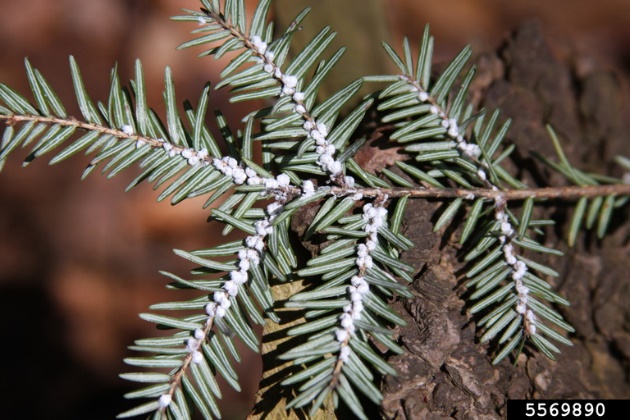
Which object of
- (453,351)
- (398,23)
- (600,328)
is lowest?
(600,328)

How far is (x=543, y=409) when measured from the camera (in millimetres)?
886

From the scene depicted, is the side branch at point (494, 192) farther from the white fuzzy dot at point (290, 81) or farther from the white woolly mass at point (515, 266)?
the white fuzzy dot at point (290, 81)

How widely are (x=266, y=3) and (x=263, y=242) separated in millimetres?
364

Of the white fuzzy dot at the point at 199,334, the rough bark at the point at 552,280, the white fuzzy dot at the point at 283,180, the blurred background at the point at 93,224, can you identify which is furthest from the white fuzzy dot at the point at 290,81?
the blurred background at the point at 93,224

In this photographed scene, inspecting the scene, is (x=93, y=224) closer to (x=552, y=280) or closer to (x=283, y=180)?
(x=283, y=180)

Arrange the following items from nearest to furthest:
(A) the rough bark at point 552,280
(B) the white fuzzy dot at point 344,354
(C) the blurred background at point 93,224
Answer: (B) the white fuzzy dot at point 344,354 < (A) the rough bark at point 552,280 < (C) the blurred background at point 93,224

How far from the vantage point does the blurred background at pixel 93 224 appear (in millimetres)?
2051

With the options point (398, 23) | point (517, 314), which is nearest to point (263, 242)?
point (517, 314)

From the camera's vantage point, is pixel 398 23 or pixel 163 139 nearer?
pixel 163 139

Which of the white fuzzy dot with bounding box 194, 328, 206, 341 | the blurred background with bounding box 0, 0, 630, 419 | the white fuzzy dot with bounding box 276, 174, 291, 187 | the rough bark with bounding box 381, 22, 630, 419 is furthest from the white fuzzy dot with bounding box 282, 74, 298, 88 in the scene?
the blurred background with bounding box 0, 0, 630, 419

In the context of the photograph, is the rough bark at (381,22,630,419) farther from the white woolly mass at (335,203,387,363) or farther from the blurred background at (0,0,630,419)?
the blurred background at (0,0,630,419)

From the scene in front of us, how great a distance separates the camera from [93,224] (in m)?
2.20

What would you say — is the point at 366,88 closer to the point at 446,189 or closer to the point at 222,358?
the point at 446,189

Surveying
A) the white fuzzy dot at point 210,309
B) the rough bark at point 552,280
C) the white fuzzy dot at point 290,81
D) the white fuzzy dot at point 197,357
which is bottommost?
the rough bark at point 552,280
